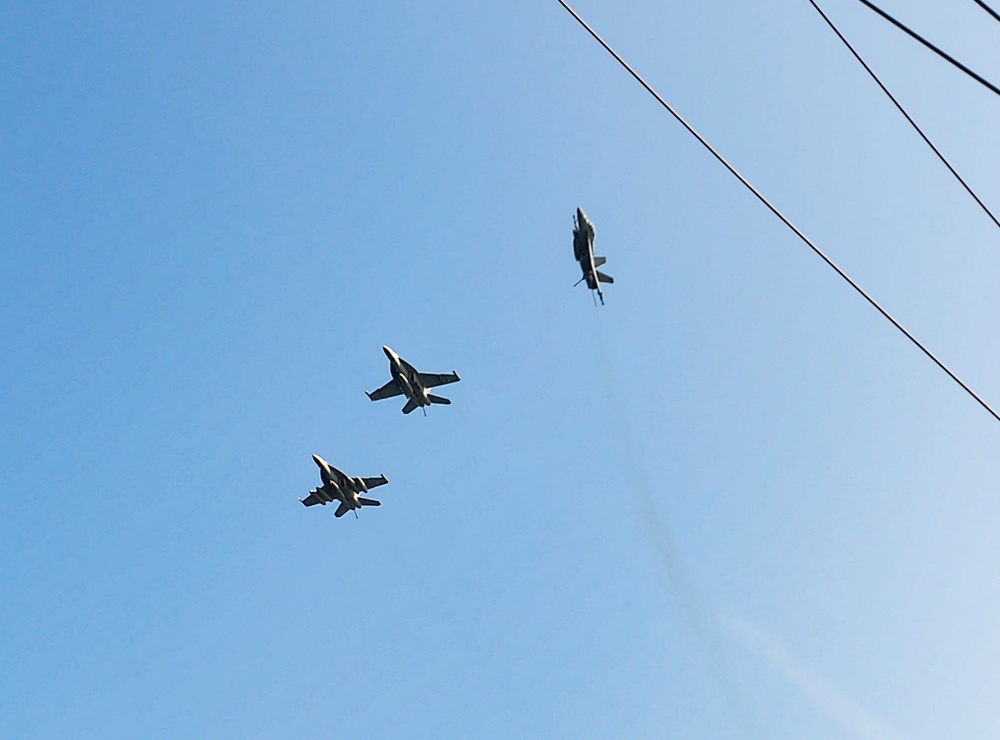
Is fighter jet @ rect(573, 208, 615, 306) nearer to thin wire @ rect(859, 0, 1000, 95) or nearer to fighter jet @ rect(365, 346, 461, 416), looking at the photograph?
fighter jet @ rect(365, 346, 461, 416)

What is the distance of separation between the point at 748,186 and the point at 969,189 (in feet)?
12.2

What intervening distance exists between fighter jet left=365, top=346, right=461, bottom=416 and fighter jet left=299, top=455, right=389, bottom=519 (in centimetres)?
740

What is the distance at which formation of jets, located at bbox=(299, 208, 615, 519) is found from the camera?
60.6 m

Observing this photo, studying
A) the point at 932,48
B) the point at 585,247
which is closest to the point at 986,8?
the point at 932,48

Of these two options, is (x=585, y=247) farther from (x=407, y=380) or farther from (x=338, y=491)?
(x=338, y=491)

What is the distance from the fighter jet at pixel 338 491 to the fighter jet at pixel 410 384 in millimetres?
7400

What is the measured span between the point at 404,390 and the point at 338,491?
455 inches

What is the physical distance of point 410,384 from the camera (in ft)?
222

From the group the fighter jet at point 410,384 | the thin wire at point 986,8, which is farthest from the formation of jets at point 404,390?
the thin wire at point 986,8

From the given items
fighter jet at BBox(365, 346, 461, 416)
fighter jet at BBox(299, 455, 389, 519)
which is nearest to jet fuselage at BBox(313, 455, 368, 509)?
fighter jet at BBox(299, 455, 389, 519)

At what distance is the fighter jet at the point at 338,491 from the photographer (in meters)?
69.9

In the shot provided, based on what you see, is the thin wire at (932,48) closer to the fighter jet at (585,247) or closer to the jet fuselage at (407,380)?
the fighter jet at (585,247)

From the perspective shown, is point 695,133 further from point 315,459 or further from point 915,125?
point 315,459

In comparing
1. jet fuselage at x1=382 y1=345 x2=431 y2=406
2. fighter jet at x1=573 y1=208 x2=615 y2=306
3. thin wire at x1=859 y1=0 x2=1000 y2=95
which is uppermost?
fighter jet at x1=573 y1=208 x2=615 y2=306
